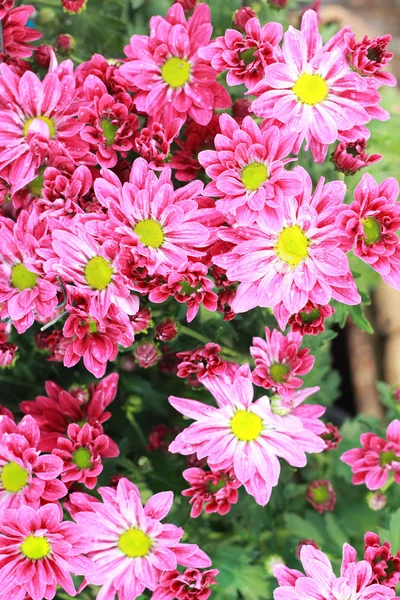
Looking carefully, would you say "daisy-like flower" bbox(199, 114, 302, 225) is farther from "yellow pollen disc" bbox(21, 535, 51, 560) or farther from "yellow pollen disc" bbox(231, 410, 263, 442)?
"yellow pollen disc" bbox(21, 535, 51, 560)

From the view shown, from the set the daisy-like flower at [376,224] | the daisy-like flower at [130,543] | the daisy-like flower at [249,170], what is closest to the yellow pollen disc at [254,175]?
the daisy-like flower at [249,170]

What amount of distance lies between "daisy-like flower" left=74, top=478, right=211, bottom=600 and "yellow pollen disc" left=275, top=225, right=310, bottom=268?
36cm

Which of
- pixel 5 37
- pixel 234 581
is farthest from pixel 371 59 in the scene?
pixel 234 581

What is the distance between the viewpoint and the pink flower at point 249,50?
843 millimetres

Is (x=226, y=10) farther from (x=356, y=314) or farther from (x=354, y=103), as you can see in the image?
(x=356, y=314)

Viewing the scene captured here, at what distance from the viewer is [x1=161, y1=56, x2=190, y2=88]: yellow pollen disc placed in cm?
93

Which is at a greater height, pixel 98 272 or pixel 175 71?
pixel 175 71

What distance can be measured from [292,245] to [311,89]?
8.3 inches

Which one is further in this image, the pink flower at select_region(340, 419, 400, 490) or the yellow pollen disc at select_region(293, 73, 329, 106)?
the pink flower at select_region(340, 419, 400, 490)

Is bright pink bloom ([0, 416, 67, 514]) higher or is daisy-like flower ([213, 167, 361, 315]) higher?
daisy-like flower ([213, 167, 361, 315])

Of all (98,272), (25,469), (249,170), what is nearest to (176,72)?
(249,170)

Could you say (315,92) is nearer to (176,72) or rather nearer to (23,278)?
(176,72)

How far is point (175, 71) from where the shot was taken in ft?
3.07

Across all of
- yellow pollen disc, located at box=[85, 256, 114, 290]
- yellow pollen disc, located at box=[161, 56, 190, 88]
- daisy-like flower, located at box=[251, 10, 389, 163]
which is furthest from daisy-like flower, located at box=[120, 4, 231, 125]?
yellow pollen disc, located at box=[85, 256, 114, 290]
